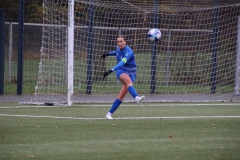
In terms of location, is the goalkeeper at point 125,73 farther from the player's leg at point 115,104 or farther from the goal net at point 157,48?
the goal net at point 157,48

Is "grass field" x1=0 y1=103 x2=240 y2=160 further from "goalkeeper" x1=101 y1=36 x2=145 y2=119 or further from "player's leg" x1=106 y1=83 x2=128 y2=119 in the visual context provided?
"goalkeeper" x1=101 y1=36 x2=145 y2=119

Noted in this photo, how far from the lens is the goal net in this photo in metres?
17.5

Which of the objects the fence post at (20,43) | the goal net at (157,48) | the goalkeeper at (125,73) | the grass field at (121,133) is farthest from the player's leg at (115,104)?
the fence post at (20,43)

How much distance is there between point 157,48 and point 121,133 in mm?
9919

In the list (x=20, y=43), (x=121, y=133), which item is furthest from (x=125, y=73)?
(x=20, y=43)

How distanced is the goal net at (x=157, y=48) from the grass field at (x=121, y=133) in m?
3.15

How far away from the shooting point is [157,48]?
19719 mm

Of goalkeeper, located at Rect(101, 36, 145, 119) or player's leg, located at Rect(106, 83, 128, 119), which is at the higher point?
goalkeeper, located at Rect(101, 36, 145, 119)

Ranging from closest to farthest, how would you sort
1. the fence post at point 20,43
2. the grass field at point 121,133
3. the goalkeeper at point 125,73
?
the grass field at point 121,133, the goalkeeper at point 125,73, the fence post at point 20,43

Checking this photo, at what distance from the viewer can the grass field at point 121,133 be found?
812cm

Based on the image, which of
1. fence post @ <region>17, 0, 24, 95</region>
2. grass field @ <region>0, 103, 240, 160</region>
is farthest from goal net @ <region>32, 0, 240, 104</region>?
grass field @ <region>0, 103, 240, 160</region>

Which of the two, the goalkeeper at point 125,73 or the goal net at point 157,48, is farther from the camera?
the goal net at point 157,48

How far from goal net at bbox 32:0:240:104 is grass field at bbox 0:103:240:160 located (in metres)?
3.15

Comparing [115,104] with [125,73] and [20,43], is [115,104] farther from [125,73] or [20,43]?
[20,43]
